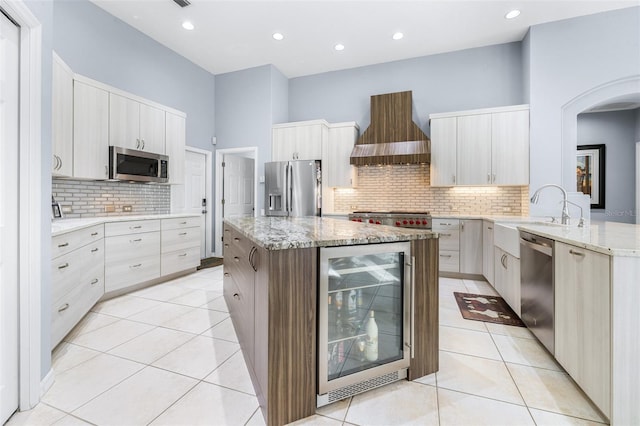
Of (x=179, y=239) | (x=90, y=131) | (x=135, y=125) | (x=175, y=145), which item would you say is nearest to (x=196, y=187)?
(x=175, y=145)

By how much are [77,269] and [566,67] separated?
242 inches

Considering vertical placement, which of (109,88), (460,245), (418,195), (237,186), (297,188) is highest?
(109,88)

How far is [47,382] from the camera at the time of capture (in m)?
1.65

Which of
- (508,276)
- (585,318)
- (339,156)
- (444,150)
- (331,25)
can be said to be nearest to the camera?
(585,318)

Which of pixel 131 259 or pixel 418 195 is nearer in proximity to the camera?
pixel 131 259

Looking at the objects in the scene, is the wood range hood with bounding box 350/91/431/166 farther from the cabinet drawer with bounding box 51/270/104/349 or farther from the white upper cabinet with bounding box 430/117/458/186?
the cabinet drawer with bounding box 51/270/104/349

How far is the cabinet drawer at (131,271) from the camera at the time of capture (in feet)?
10.4

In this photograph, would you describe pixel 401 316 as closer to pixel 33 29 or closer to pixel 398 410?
pixel 398 410

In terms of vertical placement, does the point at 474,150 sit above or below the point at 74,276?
above

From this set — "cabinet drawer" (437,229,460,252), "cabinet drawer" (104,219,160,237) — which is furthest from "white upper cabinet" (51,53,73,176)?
"cabinet drawer" (437,229,460,252)

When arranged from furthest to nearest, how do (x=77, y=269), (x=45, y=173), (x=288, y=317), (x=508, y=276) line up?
1. (x=508, y=276)
2. (x=77, y=269)
3. (x=45, y=173)
4. (x=288, y=317)

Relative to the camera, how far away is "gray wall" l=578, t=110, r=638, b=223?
16.8 ft

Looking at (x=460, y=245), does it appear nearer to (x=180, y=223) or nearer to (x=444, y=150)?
(x=444, y=150)

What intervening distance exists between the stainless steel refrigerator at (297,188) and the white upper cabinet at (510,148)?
2.67m
